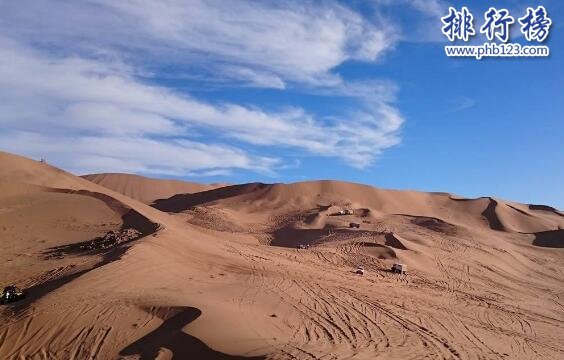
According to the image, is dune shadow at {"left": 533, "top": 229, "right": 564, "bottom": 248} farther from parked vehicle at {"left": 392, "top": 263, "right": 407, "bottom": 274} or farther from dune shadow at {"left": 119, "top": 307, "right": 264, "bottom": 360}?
dune shadow at {"left": 119, "top": 307, "right": 264, "bottom": 360}

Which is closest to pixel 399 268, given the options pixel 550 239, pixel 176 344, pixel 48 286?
pixel 48 286

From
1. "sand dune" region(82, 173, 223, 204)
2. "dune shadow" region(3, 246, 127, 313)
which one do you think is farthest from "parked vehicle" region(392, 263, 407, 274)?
"sand dune" region(82, 173, 223, 204)

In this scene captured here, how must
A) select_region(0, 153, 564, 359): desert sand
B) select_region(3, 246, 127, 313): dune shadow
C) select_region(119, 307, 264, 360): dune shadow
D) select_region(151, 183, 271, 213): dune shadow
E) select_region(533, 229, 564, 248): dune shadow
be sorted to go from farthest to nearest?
1. select_region(151, 183, 271, 213): dune shadow
2. select_region(533, 229, 564, 248): dune shadow
3. select_region(3, 246, 127, 313): dune shadow
4. select_region(0, 153, 564, 359): desert sand
5. select_region(119, 307, 264, 360): dune shadow

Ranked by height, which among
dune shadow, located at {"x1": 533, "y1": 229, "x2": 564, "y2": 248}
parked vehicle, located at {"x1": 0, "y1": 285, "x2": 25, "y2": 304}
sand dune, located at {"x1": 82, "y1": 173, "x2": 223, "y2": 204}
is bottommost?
parked vehicle, located at {"x1": 0, "y1": 285, "x2": 25, "y2": 304}

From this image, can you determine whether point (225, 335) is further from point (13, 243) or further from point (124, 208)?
point (124, 208)

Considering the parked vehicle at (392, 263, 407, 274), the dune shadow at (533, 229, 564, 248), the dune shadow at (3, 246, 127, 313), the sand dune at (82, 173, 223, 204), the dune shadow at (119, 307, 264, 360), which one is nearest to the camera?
the dune shadow at (119, 307, 264, 360)

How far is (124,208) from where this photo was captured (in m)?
23.7

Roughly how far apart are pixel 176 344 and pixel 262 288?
4.82 m

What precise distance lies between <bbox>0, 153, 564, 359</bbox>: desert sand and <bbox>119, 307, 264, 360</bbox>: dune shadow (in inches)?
1.3

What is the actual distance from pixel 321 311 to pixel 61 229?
13.2 metres

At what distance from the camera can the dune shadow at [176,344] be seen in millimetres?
8711

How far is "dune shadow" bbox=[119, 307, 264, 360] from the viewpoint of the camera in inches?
343

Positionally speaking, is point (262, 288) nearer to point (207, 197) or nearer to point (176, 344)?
point (176, 344)

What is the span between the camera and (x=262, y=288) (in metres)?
13.8
